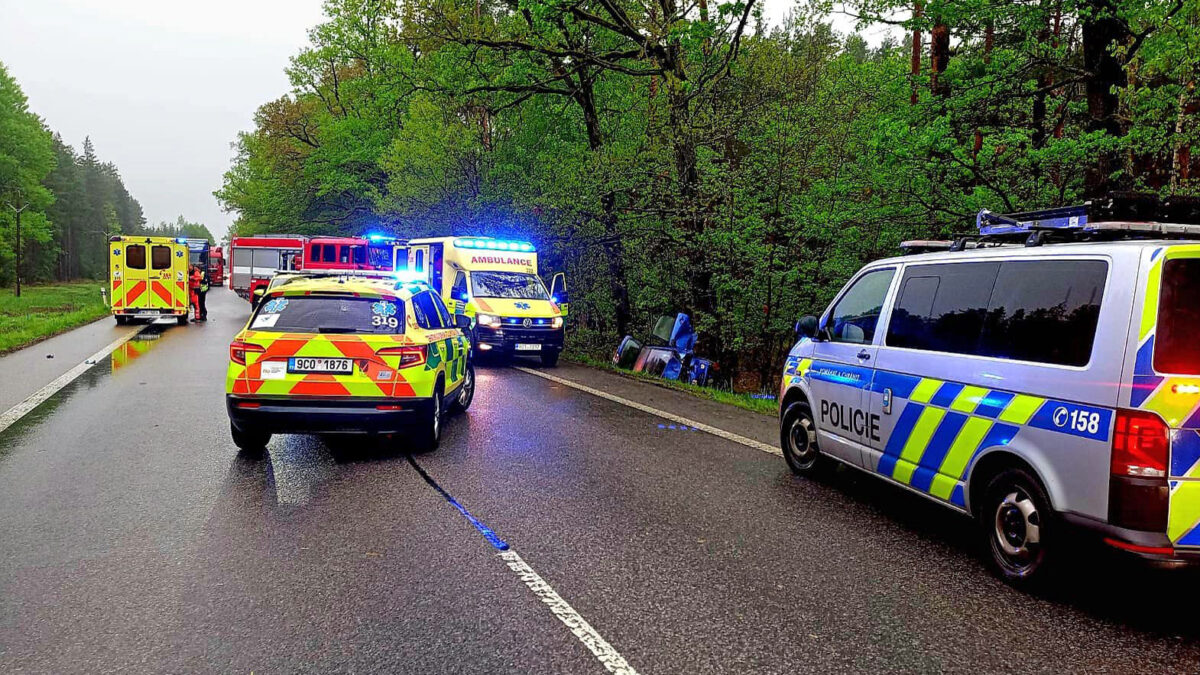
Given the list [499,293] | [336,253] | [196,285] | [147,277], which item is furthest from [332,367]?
[196,285]

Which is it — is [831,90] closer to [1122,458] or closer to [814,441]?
[814,441]

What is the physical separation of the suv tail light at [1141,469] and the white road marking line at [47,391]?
10.3m

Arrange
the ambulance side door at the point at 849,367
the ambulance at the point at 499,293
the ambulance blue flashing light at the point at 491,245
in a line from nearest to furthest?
the ambulance side door at the point at 849,367 < the ambulance at the point at 499,293 < the ambulance blue flashing light at the point at 491,245

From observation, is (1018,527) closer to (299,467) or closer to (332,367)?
(332,367)

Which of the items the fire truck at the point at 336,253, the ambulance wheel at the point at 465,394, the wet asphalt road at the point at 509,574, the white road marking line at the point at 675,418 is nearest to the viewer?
the wet asphalt road at the point at 509,574

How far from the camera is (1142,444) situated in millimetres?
3859

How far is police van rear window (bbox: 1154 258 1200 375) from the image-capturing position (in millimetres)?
3848

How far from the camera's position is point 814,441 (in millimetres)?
7012

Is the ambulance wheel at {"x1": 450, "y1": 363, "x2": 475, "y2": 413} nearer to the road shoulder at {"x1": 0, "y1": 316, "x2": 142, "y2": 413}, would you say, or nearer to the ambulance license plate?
the ambulance license plate

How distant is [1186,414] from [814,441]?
336 cm

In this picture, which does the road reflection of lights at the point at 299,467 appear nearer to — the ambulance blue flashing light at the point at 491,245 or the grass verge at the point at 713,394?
the grass verge at the point at 713,394

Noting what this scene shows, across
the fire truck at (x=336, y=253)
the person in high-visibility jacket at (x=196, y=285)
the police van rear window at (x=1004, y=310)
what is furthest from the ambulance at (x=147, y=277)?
the police van rear window at (x=1004, y=310)

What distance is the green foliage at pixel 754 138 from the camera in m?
11.0

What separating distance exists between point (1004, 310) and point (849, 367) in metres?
1.63
